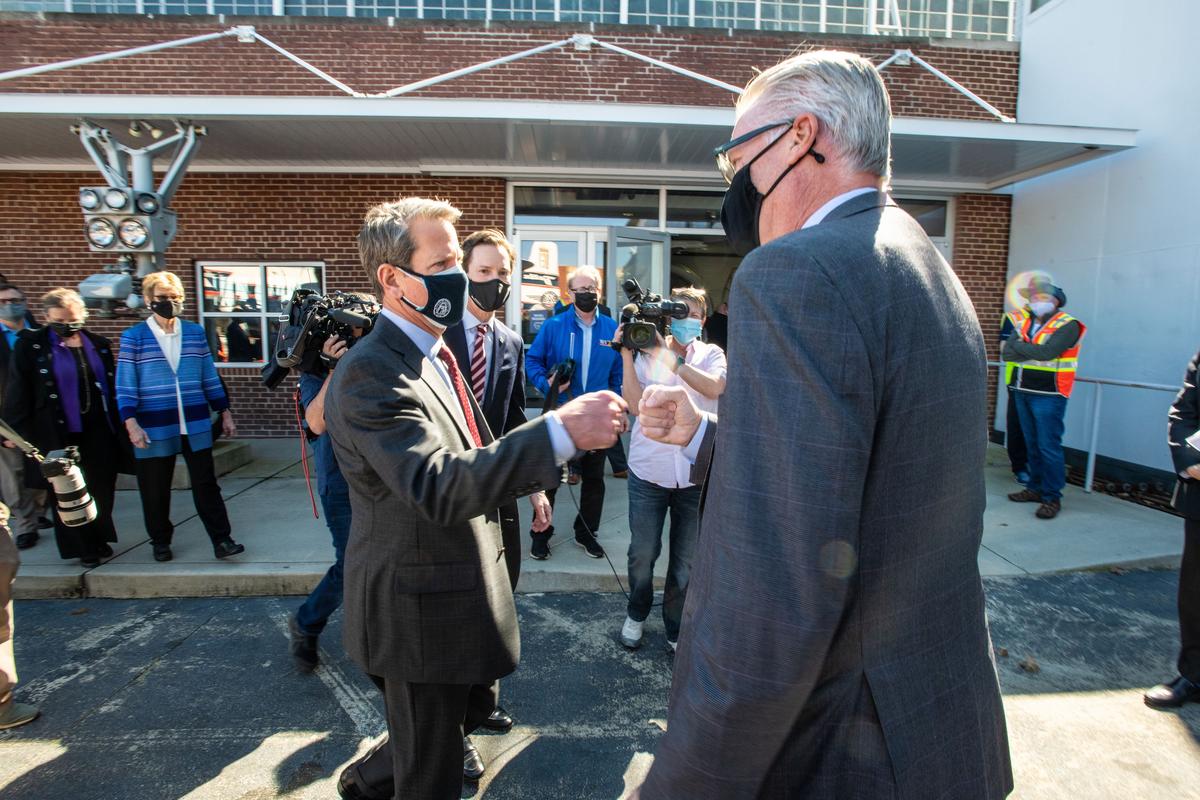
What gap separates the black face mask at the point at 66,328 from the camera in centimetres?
500

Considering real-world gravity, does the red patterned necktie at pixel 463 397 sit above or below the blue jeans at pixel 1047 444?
above

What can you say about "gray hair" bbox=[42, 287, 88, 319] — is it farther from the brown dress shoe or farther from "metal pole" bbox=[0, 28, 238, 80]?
the brown dress shoe

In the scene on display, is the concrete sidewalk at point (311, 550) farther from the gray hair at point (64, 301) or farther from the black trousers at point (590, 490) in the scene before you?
the gray hair at point (64, 301)

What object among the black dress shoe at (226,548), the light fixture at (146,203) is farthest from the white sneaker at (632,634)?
the light fixture at (146,203)

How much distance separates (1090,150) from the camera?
7.23 meters

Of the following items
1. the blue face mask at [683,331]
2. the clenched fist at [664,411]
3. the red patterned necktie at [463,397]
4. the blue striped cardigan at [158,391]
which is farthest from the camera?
the blue striped cardigan at [158,391]

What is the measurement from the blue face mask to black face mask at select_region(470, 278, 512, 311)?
963mm

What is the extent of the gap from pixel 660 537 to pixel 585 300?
1990 millimetres

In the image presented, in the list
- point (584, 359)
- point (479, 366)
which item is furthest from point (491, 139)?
point (479, 366)

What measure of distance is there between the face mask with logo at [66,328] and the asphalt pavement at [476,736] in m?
1.92

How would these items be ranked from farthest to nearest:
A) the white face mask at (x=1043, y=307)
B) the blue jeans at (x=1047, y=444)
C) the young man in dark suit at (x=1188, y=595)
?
the white face mask at (x=1043, y=307) → the blue jeans at (x=1047, y=444) → the young man in dark suit at (x=1188, y=595)

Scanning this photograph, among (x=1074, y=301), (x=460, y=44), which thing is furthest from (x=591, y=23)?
(x=1074, y=301)

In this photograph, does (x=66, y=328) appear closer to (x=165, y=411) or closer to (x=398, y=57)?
(x=165, y=411)

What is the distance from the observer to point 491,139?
745 cm
